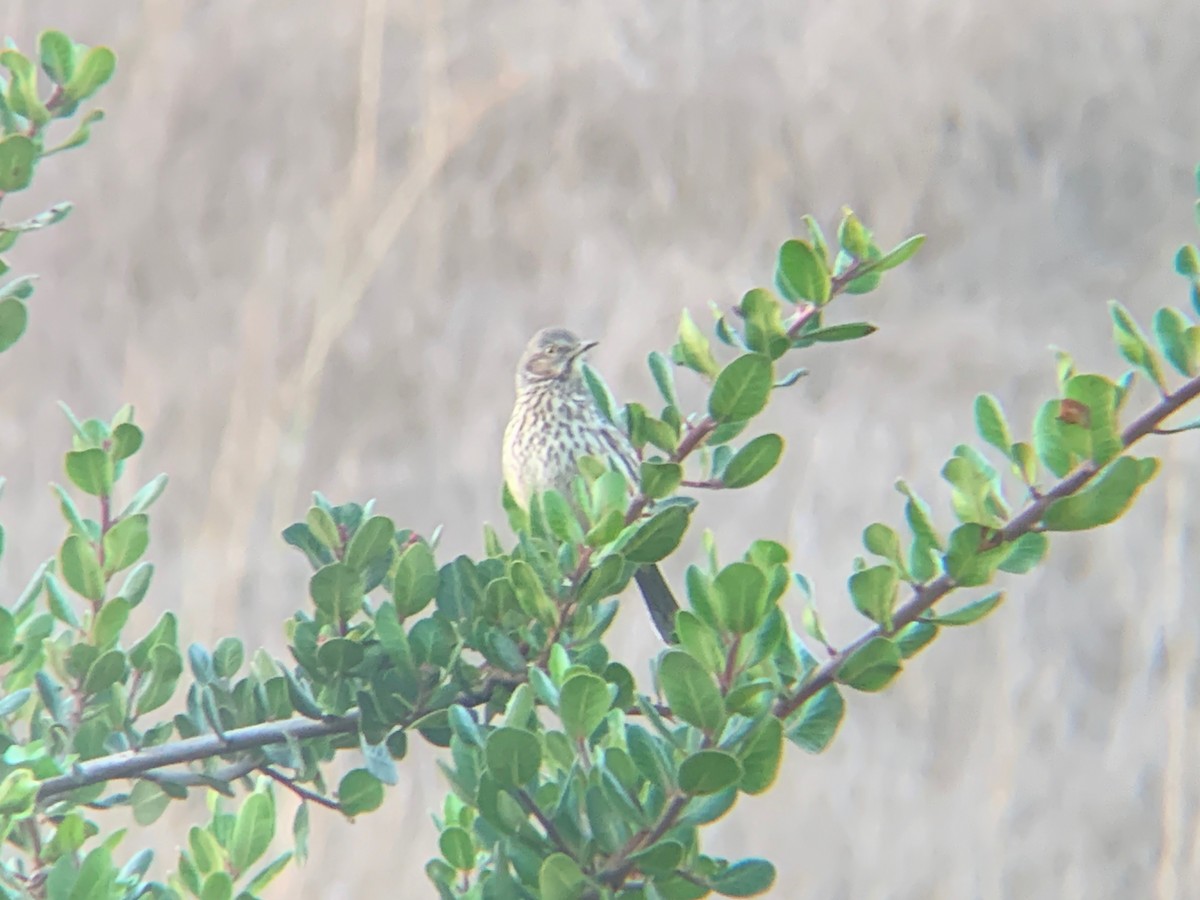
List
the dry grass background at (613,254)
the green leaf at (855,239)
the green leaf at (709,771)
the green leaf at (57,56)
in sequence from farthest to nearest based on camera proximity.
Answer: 1. the dry grass background at (613,254)
2. the green leaf at (57,56)
3. the green leaf at (855,239)
4. the green leaf at (709,771)

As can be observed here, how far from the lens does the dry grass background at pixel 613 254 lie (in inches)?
92.0

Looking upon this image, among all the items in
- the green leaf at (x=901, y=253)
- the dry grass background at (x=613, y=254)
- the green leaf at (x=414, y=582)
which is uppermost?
the dry grass background at (x=613, y=254)

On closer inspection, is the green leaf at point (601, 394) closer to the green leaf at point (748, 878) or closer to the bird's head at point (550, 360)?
the green leaf at point (748, 878)

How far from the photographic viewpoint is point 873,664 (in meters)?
0.42

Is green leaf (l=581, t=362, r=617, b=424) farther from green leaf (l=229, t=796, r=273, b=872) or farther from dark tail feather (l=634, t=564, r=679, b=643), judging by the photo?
dark tail feather (l=634, t=564, r=679, b=643)

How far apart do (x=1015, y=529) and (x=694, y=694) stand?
4.4 inches

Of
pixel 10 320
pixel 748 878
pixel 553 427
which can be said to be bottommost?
pixel 748 878

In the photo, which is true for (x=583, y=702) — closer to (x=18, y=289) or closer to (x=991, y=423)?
(x=991, y=423)

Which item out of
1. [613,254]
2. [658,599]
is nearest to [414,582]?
[658,599]

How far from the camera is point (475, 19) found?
2955 mm

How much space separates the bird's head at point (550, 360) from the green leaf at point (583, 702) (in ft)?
3.05

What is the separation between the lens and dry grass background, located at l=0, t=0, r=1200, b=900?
234 cm

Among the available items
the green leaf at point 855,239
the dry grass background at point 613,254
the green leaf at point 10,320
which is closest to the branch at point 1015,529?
the green leaf at point 855,239

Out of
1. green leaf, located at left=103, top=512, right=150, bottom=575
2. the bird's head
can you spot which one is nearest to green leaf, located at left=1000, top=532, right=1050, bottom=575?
green leaf, located at left=103, top=512, right=150, bottom=575
